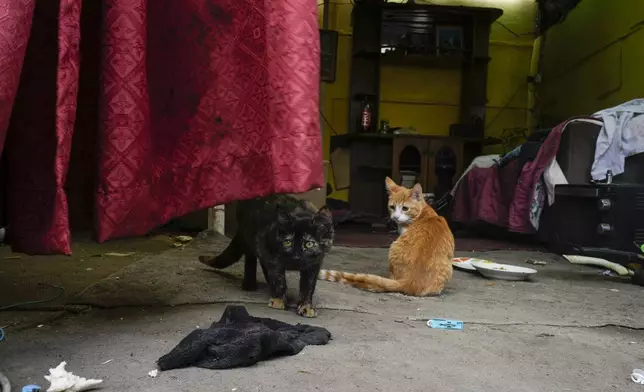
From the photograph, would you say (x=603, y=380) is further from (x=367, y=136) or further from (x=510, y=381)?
(x=367, y=136)

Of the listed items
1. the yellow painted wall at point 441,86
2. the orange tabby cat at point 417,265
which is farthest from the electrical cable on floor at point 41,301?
the yellow painted wall at point 441,86

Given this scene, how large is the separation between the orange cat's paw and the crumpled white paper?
77cm

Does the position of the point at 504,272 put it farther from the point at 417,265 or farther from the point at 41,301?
the point at 41,301

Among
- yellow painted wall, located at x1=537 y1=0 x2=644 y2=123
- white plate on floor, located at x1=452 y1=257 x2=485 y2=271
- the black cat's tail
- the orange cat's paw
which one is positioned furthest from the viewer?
yellow painted wall, located at x1=537 y1=0 x2=644 y2=123

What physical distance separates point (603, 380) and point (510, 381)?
0.24 metres

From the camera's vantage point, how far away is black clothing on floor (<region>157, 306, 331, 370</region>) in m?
1.21

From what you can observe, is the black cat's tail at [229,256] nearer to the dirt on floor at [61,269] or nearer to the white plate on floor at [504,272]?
the dirt on floor at [61,269]

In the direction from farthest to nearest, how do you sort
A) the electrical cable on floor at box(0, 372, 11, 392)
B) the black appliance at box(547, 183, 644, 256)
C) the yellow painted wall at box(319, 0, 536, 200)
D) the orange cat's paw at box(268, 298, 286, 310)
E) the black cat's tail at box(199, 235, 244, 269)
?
the yellow painted wall at box(319, 0, 536, 200), the black appliance at box(547, 183, 644, 256), the black cat's tail at box(199, 235, 244, 269), the orange cat's paw at box(268, 298, 286, 310), the electrical cable on floor at box(0, 372, 11, 392)

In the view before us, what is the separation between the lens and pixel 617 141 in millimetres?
3174

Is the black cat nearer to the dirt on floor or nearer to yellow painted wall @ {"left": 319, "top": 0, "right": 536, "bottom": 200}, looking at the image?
the dirt on floor

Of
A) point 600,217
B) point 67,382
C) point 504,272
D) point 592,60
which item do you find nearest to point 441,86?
point 592,60

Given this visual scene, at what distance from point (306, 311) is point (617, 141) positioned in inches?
96.5

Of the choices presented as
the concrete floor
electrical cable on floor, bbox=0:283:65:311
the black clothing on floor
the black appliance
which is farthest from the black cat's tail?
the black appliance

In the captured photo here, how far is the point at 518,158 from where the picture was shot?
13.4 ft
